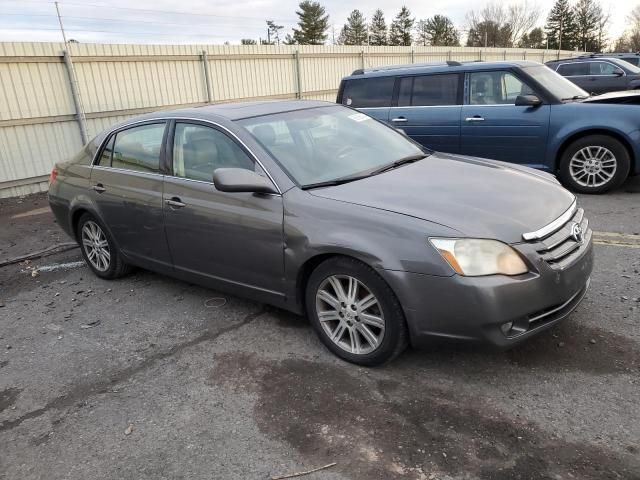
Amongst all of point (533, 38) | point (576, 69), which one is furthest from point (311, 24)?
point (576, 69)

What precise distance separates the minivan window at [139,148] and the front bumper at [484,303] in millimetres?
2368

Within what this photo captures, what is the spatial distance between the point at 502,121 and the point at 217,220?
193 inches

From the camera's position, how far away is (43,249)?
632 cm

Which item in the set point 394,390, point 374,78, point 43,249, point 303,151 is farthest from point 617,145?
point 43,249

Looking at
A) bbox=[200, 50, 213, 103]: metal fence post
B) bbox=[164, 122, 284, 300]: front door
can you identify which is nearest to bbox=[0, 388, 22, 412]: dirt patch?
bbox=[164, 122, 284, 300]: front door

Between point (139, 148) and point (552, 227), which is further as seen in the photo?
point (139, 148)

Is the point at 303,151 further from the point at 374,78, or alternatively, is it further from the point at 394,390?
the point at 374,78

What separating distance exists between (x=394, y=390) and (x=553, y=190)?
1703 mm

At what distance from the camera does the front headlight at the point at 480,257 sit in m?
2.80

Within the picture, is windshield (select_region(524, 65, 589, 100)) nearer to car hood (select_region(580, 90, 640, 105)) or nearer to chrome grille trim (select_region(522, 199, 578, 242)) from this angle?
car hood (select_region(580, 90, 640, 105))

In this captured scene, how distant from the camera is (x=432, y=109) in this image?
7.77m

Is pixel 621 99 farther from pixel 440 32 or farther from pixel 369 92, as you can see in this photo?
pixel 440 32

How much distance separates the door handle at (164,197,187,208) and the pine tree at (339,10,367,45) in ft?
235

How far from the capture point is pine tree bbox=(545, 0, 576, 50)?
234 ft
